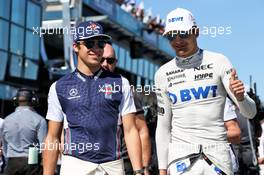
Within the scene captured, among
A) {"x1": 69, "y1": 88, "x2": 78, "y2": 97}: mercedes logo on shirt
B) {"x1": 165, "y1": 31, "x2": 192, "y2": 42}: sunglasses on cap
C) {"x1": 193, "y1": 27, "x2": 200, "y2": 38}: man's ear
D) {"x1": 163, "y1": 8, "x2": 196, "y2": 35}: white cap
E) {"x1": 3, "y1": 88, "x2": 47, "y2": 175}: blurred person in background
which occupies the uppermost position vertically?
{"x1": 163, "y1": 8, "x2": 196, "y2": 35}: white cap

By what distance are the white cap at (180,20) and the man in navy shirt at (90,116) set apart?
1.67 feet

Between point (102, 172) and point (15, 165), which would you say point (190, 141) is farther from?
point (15, 165)

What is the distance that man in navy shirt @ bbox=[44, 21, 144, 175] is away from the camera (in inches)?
163

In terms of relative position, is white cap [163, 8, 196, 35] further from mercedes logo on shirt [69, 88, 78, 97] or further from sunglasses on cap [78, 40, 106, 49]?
mercedes logo on shirt [69, 88, 78, 97]

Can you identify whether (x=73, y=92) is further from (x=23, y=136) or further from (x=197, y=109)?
(x=23, y=136)

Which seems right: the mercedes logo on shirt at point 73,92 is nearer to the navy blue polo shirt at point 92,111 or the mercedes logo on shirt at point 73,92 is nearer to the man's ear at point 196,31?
the navy blue polo shirt at point 92,111

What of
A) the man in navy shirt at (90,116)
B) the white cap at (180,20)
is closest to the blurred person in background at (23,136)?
the man in navy shirt at (90,116)

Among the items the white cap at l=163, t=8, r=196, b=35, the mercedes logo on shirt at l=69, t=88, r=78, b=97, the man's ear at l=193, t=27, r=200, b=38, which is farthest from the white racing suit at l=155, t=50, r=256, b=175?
the mercedes logo on shirt at l=69, t=88, r=78, b=97

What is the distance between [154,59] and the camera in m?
48.6

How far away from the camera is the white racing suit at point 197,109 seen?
13.7ft

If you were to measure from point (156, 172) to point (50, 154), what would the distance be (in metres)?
2.61

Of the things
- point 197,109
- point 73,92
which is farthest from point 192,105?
point 73,92

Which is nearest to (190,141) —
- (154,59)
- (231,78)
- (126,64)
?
(231,78)

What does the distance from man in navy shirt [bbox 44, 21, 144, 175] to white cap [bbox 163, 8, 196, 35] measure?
1.67 feet
